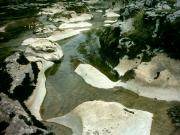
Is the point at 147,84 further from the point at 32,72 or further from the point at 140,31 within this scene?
the point at 32,72

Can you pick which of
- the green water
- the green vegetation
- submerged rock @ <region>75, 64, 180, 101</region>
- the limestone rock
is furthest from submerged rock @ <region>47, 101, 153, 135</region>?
the limestone rock

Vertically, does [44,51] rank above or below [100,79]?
above

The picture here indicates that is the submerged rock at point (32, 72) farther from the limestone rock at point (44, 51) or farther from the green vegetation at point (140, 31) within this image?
the green vegetation at point (140, 31)

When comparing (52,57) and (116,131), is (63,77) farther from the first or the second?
(116,131)

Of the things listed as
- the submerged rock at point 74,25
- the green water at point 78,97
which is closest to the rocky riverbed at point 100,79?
the green water at point 78,97

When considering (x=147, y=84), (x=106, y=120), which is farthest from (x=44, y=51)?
(x=106, y=120)

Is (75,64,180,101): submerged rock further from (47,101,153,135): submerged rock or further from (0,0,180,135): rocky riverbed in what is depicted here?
(47,101,153,135): submerged rock
